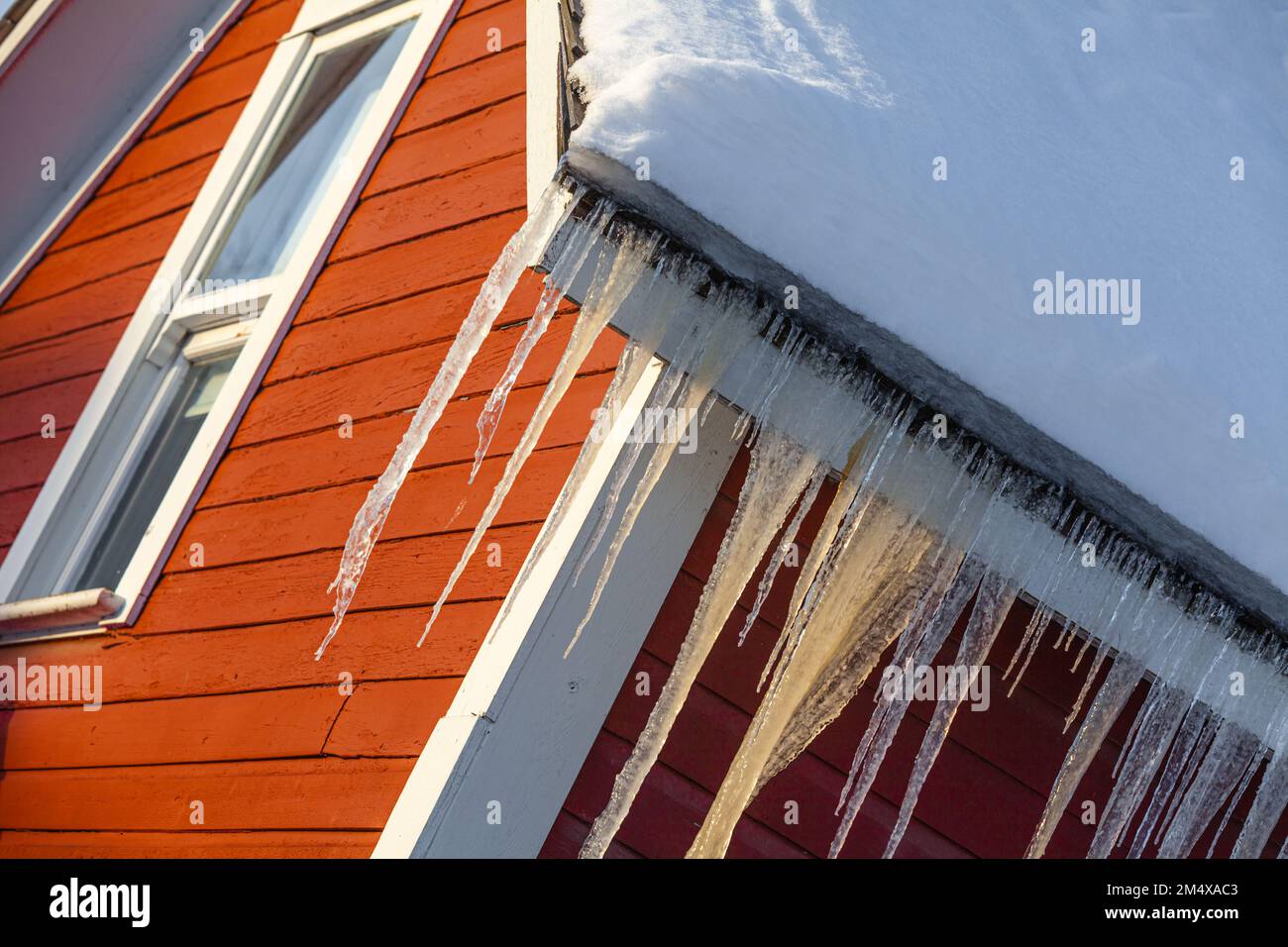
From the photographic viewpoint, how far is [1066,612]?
262 centimetres

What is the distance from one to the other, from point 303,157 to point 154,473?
3.94 feet

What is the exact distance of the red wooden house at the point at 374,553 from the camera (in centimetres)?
282

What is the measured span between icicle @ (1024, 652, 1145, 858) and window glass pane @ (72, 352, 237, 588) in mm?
2755

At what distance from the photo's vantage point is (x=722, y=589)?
2658mm

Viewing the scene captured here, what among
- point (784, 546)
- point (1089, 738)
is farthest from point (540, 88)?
point (1089, 738)

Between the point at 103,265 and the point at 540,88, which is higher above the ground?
the point at 540,88

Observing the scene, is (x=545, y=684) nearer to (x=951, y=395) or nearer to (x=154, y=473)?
(x=951, y=395)

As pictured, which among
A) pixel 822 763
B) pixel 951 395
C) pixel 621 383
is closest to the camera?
pixel 951 395

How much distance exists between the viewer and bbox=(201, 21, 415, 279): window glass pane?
4.57 m

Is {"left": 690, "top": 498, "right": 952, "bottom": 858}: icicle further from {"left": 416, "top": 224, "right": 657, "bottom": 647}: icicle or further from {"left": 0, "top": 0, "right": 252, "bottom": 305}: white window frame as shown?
{"left": 0, "top": 0, "right": 252, "bottom": 305}: white window frame

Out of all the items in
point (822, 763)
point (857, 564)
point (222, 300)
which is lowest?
point (822, 763)

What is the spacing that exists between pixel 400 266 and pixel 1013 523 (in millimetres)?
2104

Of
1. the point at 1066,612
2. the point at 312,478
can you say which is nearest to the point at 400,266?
the point at 312,478

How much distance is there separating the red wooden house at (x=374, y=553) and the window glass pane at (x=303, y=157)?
0.02m
